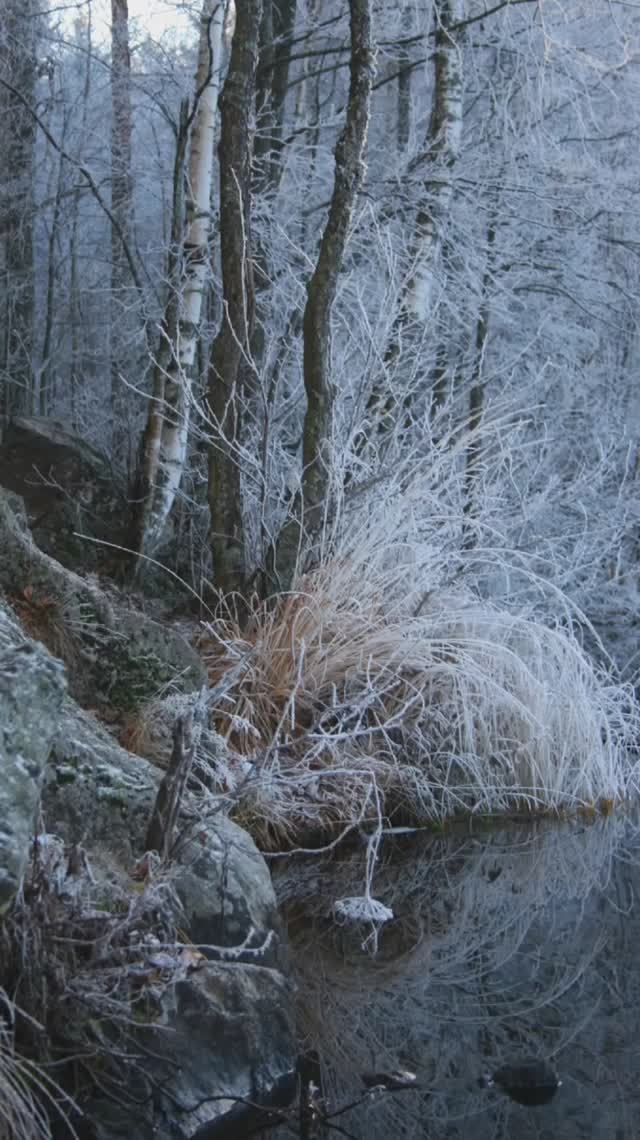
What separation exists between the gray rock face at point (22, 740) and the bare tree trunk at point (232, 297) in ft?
10.5

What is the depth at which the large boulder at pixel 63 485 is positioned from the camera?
7.79 meters

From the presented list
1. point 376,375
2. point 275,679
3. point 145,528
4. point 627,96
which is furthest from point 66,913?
point 627,96

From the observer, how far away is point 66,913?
9.11ft

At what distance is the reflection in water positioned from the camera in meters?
3.08

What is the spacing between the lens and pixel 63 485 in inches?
325

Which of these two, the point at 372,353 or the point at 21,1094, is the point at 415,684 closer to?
the point at 372,353

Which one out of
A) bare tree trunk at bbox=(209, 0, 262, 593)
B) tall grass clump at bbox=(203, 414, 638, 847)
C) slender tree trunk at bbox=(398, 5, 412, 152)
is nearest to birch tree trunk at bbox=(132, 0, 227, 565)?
bare tree trunk at bbox=(209, 0, 262, 593)

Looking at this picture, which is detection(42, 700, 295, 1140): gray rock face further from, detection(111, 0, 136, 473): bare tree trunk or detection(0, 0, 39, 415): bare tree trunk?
detection(0, 0, 39, 415): bare tree trunk

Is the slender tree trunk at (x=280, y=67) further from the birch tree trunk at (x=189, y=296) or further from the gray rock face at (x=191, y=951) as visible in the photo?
the gray rock face at (x=191, y=951)

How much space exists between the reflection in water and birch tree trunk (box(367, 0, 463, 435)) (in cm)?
373

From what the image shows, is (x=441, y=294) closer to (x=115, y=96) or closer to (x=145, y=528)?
(x=145, y=528)

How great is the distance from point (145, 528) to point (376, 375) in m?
1.88

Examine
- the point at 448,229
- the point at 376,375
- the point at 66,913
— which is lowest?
the point at 66,913

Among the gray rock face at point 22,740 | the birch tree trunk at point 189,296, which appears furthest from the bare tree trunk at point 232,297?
the gray rock face at point 22,740
